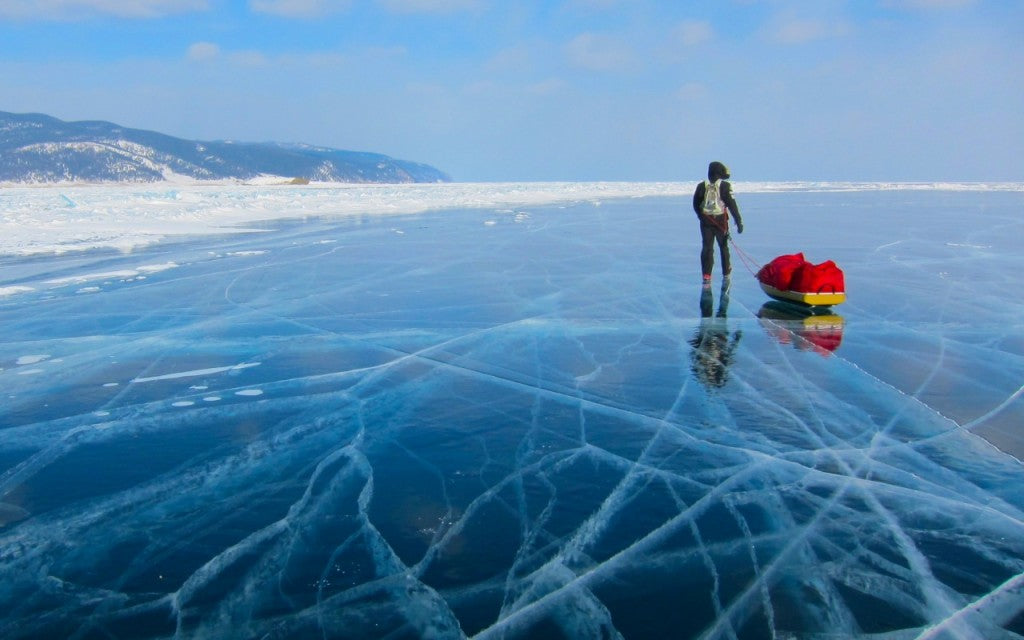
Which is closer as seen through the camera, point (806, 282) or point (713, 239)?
point (806, 282)

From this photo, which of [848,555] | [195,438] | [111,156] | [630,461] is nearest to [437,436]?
[630,461]

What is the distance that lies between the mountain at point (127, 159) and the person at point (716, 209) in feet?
257

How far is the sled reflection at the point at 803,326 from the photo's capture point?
604 cm

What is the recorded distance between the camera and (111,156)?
110 metres

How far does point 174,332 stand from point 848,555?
6008 millimetres

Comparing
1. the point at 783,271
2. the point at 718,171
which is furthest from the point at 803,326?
the point at 718,171

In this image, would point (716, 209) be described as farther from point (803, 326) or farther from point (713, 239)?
point (803, 326)

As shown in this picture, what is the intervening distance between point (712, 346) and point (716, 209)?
116 inches

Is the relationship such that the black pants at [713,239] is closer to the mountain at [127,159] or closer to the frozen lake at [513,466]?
the frozen lake at [513,466]

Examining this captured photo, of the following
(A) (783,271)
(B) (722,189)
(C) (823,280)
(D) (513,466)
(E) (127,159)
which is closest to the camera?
(D) (513,466)

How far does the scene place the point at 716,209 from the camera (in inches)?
329

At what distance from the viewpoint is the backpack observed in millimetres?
8344

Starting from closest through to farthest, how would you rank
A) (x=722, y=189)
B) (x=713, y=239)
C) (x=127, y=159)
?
1. (x=722, y=189)
2. (x=713, y=239)
3. (x=127, y=159)

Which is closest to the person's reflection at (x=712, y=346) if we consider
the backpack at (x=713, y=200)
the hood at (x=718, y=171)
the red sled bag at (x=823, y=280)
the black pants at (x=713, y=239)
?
the black pants at (x=713, y=239)
